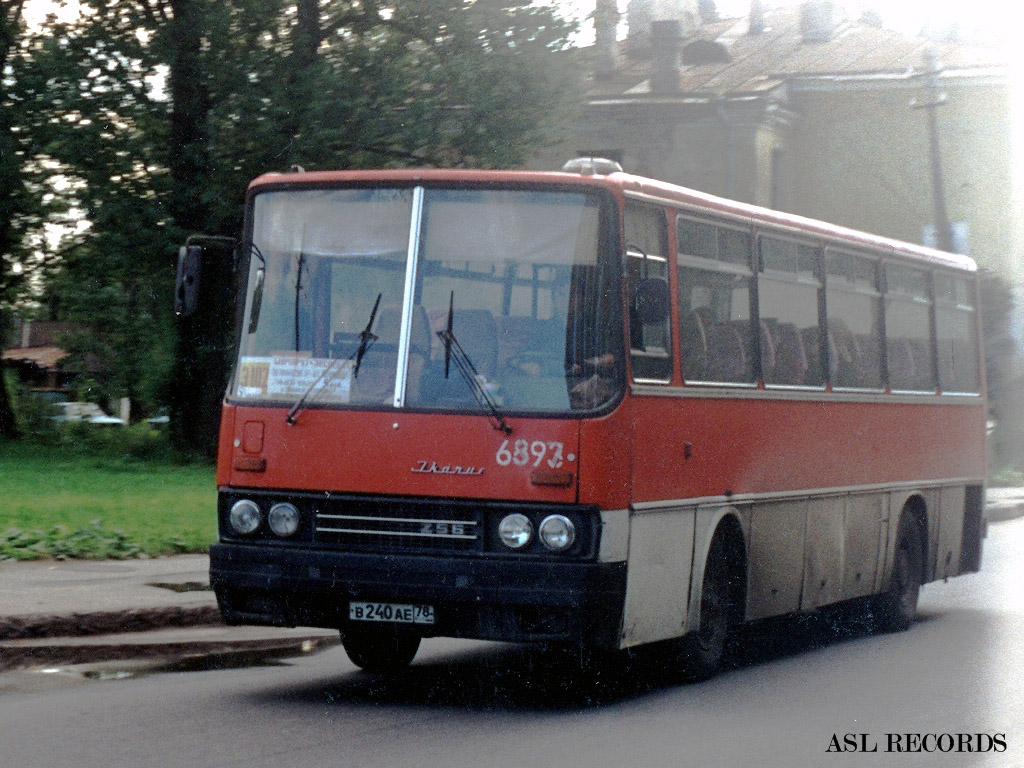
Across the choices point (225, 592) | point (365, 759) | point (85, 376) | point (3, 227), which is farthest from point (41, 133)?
point (365, 759)

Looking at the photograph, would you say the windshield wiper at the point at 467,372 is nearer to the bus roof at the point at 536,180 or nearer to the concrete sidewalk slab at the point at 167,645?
the bus roof at the point at 536,180

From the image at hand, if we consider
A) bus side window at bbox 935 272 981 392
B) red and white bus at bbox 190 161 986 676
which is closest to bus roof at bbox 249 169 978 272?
red and white bus at bbox 190 161 986 676

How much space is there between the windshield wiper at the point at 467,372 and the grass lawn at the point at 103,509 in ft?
23.8

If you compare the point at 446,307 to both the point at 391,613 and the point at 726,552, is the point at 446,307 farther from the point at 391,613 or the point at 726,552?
the point at 726,552

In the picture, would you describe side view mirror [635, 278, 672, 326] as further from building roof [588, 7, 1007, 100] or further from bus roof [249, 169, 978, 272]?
building roof [588, 7, 1007, 100]

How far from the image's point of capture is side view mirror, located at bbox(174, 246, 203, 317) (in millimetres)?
9281

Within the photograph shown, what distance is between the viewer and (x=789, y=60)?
170 ft

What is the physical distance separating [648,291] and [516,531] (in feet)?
4.69

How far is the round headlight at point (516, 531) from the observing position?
8.49 m

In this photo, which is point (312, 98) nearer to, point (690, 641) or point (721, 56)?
point (690, 641)

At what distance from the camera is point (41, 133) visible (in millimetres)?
27688

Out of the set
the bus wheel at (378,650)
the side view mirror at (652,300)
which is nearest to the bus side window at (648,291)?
the side view mirror at (652,300)

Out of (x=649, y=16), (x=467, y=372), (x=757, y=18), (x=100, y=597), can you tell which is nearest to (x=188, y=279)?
(x=467, y=372)

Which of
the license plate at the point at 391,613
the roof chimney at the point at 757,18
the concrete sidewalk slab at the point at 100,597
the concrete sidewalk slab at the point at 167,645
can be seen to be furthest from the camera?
the roof chimney at the point at 757,18
